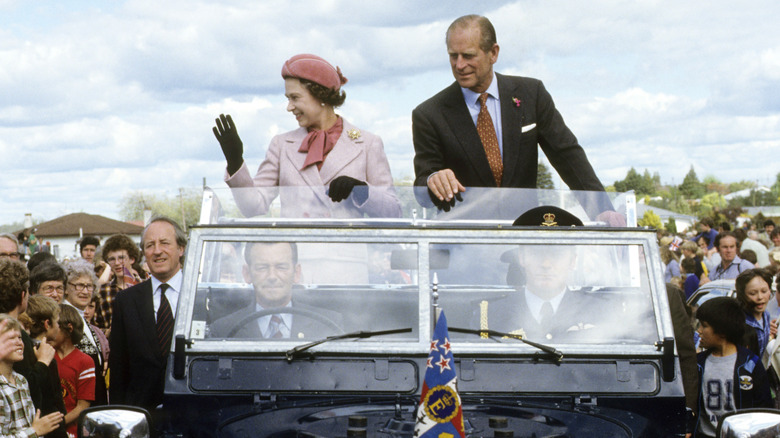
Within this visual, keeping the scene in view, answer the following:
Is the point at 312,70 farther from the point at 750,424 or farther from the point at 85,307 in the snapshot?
the point at 85,307

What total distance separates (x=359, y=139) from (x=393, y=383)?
1839 mm

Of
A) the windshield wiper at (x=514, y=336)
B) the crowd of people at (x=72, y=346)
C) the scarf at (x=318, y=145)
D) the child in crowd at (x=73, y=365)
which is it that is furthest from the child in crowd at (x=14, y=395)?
the windshield wiper at (x=514, y=336)

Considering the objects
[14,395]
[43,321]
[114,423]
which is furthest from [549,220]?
[43,321]

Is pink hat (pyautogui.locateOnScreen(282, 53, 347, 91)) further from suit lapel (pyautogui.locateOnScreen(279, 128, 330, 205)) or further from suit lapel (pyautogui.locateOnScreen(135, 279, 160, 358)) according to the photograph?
suit lapel (pyautogui.locateOnScreen(135, 279, 160, 358))

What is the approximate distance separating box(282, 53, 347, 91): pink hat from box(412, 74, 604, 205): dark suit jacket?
21.7 inches

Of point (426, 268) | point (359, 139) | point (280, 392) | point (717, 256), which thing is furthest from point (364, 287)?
point (717, 256)

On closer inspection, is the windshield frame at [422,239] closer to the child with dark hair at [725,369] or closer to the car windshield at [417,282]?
the car windshield at [417,282]

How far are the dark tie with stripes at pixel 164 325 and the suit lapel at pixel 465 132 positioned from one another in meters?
1.98

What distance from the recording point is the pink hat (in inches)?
219

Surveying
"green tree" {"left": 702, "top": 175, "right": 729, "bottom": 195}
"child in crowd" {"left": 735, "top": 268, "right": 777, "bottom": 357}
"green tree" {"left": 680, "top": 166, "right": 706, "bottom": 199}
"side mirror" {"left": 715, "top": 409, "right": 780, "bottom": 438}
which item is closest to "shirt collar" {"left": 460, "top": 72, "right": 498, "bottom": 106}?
"side mirror" {"left": 715, "top": 409, "right": 780, "bottom": 438}

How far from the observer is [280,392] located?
13.5 feet

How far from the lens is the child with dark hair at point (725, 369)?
19.6 feet

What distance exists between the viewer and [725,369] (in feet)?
20.2

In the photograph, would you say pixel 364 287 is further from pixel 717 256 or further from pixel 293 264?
pixel 717 256
